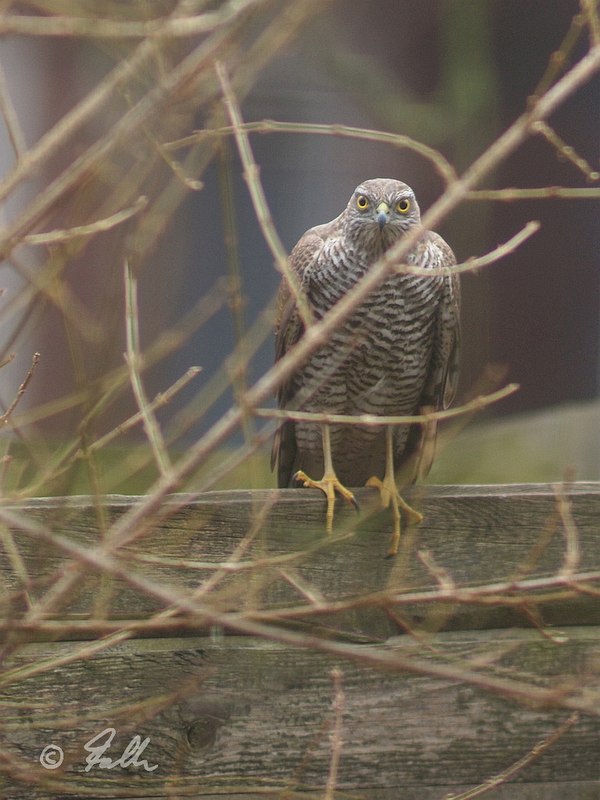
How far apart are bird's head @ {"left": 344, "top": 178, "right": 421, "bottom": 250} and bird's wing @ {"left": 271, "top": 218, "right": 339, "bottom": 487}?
118 mm

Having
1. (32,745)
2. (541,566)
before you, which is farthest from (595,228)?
(32,745)

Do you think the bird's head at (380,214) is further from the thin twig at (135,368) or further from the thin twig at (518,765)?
the thin twig at (135,368)

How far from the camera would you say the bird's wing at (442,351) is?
326 centimetres

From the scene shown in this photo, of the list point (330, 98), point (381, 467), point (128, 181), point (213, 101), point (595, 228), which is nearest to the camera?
point (128, 181)

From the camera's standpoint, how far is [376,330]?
127 inches

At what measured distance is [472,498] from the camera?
2314mm

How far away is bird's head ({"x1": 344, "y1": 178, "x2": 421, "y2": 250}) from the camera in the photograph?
10.7 feet

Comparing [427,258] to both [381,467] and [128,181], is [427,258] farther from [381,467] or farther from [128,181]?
[128,181]

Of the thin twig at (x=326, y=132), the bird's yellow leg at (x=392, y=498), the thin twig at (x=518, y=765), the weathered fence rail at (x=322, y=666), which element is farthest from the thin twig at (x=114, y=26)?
the bird's yellow leg at (x=392, y=498)

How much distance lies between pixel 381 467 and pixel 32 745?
189 centimetres

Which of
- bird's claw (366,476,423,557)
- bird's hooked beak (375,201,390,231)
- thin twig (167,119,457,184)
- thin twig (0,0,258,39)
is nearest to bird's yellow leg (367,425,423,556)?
bird's claw (366,476,423,557)

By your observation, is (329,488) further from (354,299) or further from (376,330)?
(354,299)

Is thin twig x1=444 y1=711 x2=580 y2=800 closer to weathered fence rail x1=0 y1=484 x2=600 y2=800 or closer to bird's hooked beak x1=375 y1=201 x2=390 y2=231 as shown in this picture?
weathered fence rail x1=0 y1=484 x2=600 y2=800

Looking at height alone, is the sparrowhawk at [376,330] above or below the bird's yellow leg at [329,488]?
above
